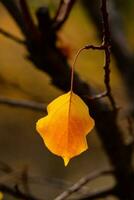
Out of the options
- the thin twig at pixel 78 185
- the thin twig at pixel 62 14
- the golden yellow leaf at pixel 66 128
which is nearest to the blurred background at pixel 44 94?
the thin twig at pixel 78 185

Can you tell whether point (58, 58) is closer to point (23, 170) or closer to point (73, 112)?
point (23, 170)

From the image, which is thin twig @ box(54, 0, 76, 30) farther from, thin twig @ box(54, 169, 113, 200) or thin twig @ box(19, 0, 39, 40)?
thin twig @ box(54, 169, 113, 200)

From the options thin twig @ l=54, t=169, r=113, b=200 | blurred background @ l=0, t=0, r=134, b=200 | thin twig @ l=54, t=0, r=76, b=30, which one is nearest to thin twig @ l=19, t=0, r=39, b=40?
thin twig @ l=54, t=0, r=76, b=30

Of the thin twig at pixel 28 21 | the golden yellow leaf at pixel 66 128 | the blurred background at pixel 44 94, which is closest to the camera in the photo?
the golden yellow leaf at pixel 66 128

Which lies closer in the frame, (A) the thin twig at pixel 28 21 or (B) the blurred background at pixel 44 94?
(A) the thin twig at pixel 28 21

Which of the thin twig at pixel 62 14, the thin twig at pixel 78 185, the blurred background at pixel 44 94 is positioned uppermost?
the thin twig at pixel 62 14

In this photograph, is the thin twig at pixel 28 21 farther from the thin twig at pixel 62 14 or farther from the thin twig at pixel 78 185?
the thin twig at pixel 78 185

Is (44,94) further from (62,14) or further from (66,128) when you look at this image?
(66,128)
